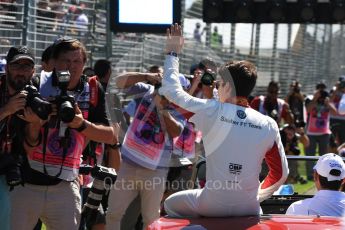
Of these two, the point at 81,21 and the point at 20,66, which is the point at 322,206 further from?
the point at 81,21

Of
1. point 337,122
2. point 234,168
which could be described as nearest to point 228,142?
point 234,168

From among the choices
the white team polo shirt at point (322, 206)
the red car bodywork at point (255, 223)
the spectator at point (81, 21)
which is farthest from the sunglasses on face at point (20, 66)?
the spectator at point (81, 21)

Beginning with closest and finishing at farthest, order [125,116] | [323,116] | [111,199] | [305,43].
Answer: [111,199], [125,116], [323,116], [305,43]

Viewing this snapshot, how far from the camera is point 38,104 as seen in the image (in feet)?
17.2

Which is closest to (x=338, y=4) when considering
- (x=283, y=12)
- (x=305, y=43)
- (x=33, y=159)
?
(x=283, y=12)

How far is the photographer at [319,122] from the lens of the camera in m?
16.7

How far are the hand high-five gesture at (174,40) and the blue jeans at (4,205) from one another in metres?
1.42

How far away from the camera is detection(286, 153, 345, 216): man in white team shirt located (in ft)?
18.9

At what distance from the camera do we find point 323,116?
16656 mm

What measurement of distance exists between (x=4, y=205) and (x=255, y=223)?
174cm

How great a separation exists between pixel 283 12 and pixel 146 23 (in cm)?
483

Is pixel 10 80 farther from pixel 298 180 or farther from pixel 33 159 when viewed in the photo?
pixel 298 180

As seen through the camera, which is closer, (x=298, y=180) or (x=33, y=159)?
(x=33, y=159)

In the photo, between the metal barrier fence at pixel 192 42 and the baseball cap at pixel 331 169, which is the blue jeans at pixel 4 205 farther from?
the metal barrier fence at pixel 192 42
